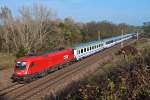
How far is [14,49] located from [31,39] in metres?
4.14

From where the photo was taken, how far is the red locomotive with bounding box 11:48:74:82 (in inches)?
1027

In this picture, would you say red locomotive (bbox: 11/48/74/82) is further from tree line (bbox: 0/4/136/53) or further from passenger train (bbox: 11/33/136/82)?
tree line (bbox: 0/4/136/53)

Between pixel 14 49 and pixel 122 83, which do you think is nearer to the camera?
pixel 122 83

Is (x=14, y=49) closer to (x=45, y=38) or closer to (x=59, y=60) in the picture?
(x=45, y=38)

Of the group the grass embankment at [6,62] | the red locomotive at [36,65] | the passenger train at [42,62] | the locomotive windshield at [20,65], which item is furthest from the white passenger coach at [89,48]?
the locomotive windshield at [20,65]

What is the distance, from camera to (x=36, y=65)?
2727cm

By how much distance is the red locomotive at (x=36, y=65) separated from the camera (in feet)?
85.6

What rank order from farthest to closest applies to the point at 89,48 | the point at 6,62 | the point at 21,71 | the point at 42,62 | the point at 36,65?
the point at 89,48 → the point at 6,62 → the point at 42,62 → the point at 36,65 → the point at 21,71

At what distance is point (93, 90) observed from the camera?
8.34m

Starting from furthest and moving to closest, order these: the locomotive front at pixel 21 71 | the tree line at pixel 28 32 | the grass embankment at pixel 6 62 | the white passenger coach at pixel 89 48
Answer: the tree line at pixel 28 32 < the white passenger coach at pixel 89 48 < the grass embankment at pixel 6 62 < the locomotive front at pixel 21 71

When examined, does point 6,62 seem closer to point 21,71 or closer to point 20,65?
point 20,65

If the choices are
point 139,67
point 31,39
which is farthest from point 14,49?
point 139,67

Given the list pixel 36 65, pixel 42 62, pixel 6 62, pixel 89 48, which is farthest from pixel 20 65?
pixel 89 48

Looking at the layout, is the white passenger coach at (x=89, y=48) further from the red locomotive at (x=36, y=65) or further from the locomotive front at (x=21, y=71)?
the locomotive front at (x=21, y=71)
